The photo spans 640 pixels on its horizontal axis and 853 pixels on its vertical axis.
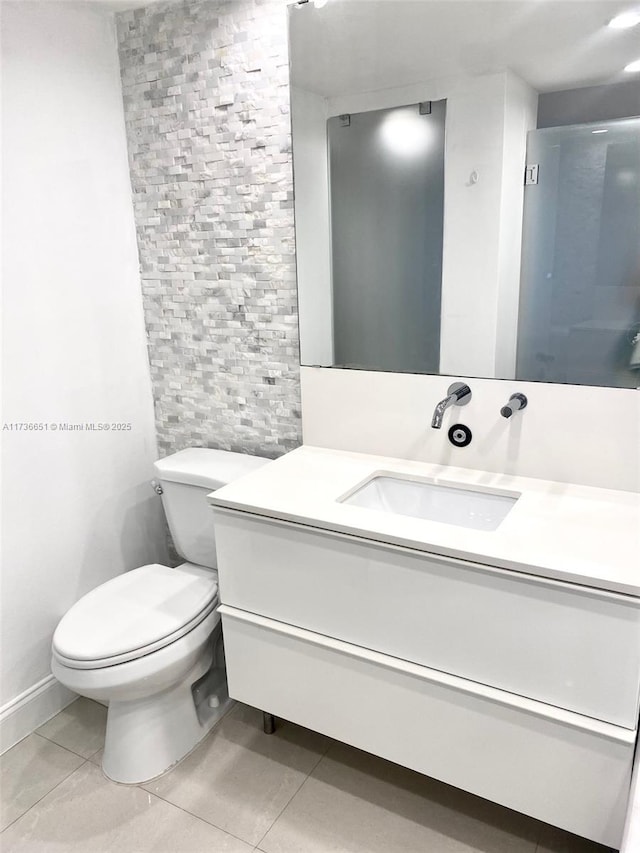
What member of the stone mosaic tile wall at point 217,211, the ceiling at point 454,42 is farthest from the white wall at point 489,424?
the ceiling at point 454,42

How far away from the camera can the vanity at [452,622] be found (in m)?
1.18

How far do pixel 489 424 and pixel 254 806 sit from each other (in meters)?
1.14

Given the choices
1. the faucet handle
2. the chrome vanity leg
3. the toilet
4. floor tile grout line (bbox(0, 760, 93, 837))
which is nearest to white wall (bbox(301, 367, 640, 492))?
the faucet handle

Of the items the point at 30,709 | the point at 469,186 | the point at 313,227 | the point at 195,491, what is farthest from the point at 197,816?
the point at 469,186

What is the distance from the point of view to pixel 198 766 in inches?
69.4

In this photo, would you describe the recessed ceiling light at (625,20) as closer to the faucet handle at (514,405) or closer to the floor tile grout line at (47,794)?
the faucet handle at (514,405)

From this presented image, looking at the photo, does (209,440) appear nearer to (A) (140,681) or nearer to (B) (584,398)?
(A) (140,681)

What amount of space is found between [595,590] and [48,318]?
5.16ft

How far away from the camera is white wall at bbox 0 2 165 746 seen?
1733mm

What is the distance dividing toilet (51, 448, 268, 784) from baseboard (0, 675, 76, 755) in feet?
1.05

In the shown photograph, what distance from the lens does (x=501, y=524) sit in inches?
52.8

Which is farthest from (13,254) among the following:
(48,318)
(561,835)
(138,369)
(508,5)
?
(561,835)

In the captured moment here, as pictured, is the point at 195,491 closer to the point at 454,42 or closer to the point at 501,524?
the point at 501,524

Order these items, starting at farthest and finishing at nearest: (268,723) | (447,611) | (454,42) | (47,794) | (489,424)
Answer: (268,723), (47,794), (489,424), (454,42), (447,611)
